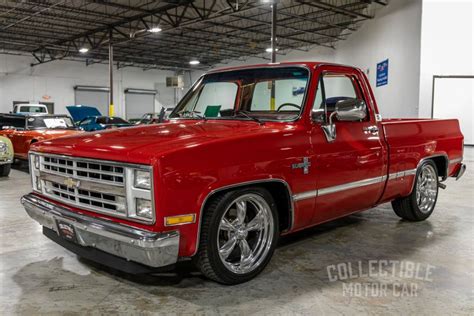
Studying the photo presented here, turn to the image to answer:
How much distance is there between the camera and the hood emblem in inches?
123

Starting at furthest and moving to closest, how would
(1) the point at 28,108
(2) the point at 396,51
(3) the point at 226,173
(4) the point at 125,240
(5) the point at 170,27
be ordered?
(1) the point at 28,108 < (5) the point at 170,27 < (2) the point at 396,51 < (3) the point at 226,173 < (4) the point at 125,240

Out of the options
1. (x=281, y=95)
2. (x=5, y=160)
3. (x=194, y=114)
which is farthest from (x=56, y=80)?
(x=281, y=95)

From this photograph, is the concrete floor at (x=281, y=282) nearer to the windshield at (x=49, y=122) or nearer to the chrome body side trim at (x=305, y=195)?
the chrome body side trim at (x=305, y=195)

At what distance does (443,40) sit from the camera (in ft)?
44.8

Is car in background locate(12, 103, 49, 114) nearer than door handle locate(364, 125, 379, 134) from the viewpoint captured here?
No

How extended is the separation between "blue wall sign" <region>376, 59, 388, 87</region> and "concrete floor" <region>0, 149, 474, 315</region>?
12047 mm

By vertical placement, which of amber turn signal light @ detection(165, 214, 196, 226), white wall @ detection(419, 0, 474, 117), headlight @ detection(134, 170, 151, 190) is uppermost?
white wall @ detection(419, 0, 474, 117)

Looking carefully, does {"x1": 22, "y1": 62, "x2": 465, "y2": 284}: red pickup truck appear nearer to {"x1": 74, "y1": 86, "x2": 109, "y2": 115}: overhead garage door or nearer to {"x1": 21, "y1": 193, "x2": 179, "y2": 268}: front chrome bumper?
{"x1": 21, "y1": 193, "x2": 179, "y2": 268}: front chrome bumper

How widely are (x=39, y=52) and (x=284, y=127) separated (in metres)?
27.8

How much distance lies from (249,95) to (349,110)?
1109 millimetres

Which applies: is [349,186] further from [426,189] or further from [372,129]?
[426,189]

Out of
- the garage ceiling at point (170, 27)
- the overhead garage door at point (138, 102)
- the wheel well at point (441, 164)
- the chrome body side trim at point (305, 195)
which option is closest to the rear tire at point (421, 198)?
the wheel well at point (441, 164)

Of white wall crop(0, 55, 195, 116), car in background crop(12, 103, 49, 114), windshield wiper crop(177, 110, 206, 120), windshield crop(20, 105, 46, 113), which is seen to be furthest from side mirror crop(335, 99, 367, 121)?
white wall crop(0, 55, 195, 116)

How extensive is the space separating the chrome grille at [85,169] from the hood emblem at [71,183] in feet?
0.13
